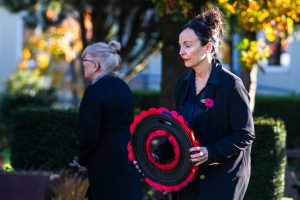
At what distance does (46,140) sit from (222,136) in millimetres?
4375

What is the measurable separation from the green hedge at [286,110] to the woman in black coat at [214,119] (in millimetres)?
10488

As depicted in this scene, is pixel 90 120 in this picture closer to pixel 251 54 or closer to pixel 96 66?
pixel 96 66

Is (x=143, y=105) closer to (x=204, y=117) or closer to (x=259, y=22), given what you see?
(x=259, y=22)

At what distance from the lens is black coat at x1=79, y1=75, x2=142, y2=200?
5512 millimetres

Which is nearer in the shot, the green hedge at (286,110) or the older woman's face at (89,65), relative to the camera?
the older woman's face at (89,65)

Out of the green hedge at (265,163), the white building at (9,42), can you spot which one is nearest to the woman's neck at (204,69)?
the green hedge at (265,163)

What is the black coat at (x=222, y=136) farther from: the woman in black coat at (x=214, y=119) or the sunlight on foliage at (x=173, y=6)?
the sunlight on foliage at (x=173, y=6)

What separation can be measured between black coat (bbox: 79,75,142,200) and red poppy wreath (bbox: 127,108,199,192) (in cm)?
143

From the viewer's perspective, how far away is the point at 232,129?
392 cm

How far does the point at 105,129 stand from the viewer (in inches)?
221

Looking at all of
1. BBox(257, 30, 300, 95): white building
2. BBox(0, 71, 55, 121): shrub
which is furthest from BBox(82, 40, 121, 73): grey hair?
BBox(257, 30, 300, 95): white building

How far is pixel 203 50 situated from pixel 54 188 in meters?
3.30

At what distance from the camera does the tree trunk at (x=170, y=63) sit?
8.31m

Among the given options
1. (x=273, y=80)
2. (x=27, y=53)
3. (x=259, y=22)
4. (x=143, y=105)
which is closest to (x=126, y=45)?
(x=143, y=105)
